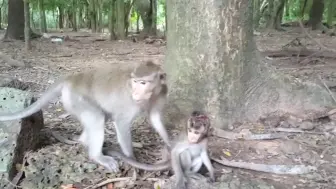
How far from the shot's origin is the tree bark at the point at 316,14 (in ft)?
69.7

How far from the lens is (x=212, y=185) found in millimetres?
3889

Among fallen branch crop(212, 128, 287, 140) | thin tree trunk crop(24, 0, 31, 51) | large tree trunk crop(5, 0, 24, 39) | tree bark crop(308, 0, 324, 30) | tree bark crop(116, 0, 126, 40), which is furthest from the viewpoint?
tree bark crop(308, 0, 324, 30)

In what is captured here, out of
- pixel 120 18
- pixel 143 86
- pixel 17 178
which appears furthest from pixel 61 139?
pixel 120 18

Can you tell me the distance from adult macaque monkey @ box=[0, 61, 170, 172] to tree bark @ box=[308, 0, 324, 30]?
1869 centimetres

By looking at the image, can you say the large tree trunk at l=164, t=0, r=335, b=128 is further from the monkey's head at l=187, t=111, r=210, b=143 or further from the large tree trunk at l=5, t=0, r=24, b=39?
the large tree trunk at l=5, t=0, r=24, b=39

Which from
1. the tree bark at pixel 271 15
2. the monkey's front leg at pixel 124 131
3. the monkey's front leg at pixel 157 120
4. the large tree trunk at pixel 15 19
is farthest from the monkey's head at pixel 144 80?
the tree bark at pixel 271 15

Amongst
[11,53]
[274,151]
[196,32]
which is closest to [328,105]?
[274,151]

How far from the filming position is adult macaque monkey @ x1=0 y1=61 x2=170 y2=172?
4160 millimetres

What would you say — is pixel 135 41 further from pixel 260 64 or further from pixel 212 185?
pixel 212 185

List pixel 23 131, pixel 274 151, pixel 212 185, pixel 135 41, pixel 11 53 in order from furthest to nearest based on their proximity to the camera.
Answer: pixel 135 41
pixel 11 53
pixel 274 151
pixel 23 131
pixel 212 185

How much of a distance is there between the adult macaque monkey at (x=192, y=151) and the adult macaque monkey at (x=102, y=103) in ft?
1.71

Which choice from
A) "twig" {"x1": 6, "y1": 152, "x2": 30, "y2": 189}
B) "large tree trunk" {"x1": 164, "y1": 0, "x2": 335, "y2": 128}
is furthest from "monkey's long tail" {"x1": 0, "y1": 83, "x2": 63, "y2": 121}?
"large tree trunk" {"x1": 164, "y1": 0, "x2": 335, "y2": 128}

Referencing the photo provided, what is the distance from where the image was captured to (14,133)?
14.0 ft

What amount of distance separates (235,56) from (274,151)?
1201 mm
